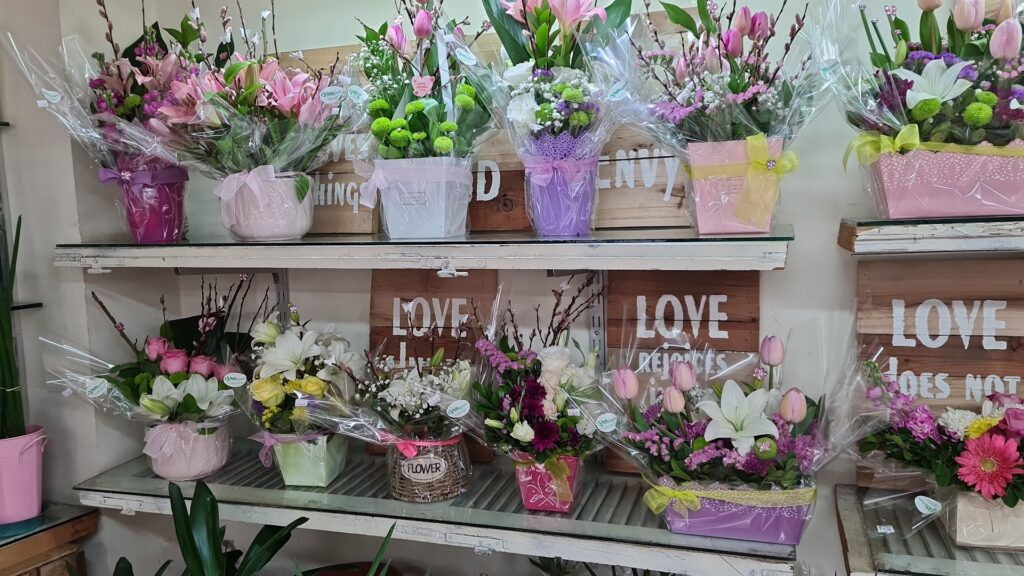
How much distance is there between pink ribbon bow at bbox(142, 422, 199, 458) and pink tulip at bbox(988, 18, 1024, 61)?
1757 mm

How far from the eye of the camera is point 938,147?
46.7 inches

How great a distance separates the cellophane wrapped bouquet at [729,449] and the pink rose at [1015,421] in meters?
0.27

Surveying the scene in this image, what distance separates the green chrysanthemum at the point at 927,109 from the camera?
1.16 metres

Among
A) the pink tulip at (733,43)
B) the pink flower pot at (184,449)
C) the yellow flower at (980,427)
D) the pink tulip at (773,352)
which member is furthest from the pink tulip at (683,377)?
the pink flower pot at (184,449)

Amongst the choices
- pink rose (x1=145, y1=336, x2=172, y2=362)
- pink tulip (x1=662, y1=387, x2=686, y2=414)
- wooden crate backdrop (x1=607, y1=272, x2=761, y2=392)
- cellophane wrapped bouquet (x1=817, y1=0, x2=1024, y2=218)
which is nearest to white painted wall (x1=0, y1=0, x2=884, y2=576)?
wooden crate backdrop (x1=607, y1=272, x2=761, y2=392)

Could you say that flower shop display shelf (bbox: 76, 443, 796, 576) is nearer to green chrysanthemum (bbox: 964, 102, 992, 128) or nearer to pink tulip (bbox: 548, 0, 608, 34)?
green chrysanthemum (bbox: 964, 102, 992, 128)

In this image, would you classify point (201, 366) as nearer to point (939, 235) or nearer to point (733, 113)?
point (733, 113)

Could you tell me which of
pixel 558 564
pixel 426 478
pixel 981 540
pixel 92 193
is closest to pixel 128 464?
pixel 92 193

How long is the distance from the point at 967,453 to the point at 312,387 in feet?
4.16

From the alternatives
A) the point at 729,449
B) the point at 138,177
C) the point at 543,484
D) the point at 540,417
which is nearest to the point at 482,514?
the point at 543,484

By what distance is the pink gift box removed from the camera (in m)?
1.47

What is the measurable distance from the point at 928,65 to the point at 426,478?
121 cm

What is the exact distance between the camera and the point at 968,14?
3.83ft

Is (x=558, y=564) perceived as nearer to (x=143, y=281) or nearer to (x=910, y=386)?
(x=910, y=386)
